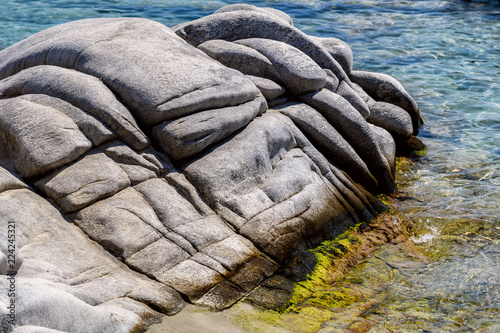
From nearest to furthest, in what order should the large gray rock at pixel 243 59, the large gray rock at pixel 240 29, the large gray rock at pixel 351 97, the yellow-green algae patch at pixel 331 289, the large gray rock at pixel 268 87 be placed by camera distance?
the yellow-green algae patch at pixel 331 289 < the large gray rock at pixel 268 87 < the large gray rock at pixel 243 59 < the large gray rock at pixel 240 29 < the large gray rock at pixel 351 97

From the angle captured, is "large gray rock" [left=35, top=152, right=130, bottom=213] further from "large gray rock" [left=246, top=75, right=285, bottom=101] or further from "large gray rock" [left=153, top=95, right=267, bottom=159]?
"large gray rock" [left=246, top=75, right=285, bottom=101]

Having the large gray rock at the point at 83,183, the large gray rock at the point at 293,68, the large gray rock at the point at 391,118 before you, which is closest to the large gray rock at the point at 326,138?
the large gray rock at the point at 293,68

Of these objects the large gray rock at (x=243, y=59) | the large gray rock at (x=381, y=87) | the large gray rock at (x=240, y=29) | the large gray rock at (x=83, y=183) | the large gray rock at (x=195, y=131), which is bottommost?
the large gray rock at (x=381, y=87)

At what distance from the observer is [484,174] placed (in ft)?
32.1

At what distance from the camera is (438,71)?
15.6 m

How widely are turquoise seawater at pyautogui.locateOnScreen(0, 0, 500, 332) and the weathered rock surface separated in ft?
4.81

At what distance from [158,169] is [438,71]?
38.8 ft

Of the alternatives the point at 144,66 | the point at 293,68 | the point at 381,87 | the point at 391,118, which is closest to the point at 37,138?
the point at 144,66

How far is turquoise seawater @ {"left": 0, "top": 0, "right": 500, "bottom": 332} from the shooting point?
310 inches

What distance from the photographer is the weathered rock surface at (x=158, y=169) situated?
509 cm

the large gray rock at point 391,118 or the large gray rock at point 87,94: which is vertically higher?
the large gray rock at point 87,94

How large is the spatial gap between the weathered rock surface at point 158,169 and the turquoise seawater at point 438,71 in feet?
4.81

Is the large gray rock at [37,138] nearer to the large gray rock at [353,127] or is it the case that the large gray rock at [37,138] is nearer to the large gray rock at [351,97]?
the large gray rock at [353,127]

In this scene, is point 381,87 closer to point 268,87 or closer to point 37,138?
point 268,87
